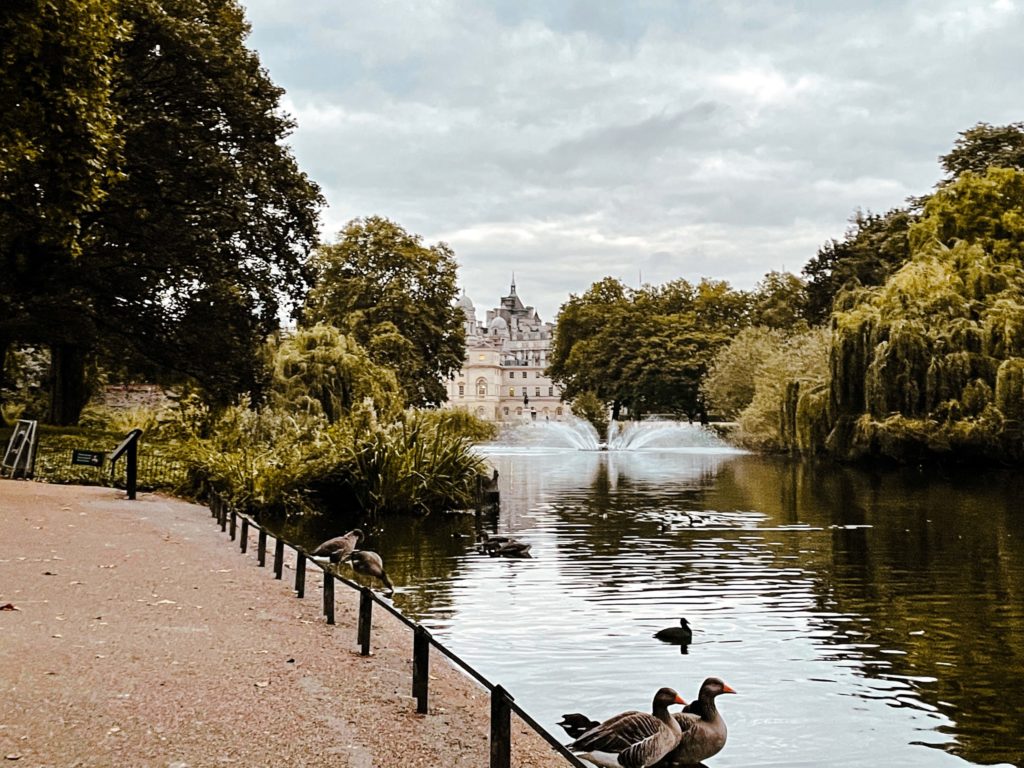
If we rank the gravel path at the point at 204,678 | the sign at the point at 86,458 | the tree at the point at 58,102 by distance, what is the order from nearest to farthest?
the gravel path at the point at 204,678 < the tree at the point at 58,102 < the sign at the point at 86,458

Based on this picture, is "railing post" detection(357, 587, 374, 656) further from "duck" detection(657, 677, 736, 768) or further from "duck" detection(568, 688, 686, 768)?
"duck" detection(657, 677, 736, 768)

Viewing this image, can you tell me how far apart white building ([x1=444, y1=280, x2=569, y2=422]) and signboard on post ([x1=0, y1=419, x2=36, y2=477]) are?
4286 inches

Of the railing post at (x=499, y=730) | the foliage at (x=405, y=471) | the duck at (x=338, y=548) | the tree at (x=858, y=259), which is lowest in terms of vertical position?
the duck at (x=338, y=548)

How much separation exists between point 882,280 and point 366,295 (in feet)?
83.2

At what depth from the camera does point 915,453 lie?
1222 inches

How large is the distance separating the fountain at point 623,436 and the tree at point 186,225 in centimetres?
3342

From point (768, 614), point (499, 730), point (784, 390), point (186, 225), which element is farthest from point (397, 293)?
point (499, 730)

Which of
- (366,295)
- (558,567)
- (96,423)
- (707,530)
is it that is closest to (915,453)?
(707,530)

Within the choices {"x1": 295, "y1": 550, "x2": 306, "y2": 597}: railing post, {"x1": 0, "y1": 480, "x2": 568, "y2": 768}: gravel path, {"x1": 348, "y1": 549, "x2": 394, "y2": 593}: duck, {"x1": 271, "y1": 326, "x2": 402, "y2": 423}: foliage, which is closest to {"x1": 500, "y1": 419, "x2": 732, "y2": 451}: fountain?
{"x1": 271, "y1": 326, "x2": 402, "y2": 423}: foliage

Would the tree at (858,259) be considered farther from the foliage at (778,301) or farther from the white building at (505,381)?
the white building at (505,381)

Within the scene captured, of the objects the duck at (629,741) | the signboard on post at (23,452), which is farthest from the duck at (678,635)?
the signboard on post at (23,452)

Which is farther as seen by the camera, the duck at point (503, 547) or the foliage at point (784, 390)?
the foliage at point (784, 390)

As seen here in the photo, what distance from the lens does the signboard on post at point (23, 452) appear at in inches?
766

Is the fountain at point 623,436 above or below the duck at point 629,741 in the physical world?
above
